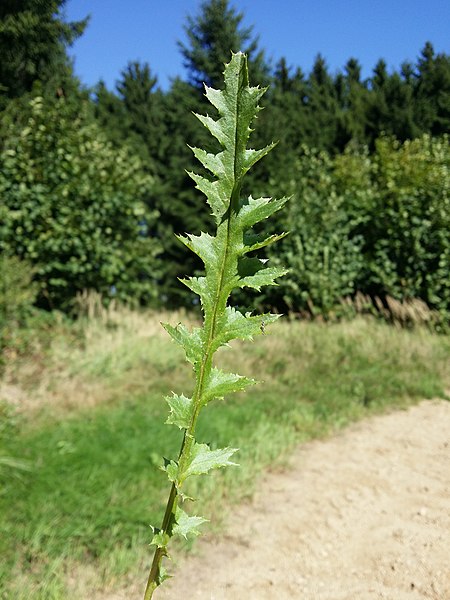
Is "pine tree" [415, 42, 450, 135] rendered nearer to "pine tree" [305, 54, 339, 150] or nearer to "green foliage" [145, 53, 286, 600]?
"pine tree" [305, 54, 339, 150]

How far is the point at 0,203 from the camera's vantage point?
333 inches

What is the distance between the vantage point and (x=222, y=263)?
565 mm

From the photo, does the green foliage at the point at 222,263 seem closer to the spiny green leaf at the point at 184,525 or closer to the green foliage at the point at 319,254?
the spiny green leaf at the point at 184,525

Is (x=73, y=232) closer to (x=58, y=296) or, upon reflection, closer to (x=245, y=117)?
(x=58, y=296)

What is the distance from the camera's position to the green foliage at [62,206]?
8.46 m

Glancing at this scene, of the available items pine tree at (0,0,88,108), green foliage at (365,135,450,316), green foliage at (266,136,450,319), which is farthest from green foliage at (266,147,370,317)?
pine tree at (0,0,88,108)

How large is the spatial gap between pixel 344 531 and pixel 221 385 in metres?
2.54

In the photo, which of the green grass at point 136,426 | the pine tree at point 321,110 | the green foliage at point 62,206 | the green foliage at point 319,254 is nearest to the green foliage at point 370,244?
the green foliage at point 319,254

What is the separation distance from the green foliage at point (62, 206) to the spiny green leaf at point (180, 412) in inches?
318

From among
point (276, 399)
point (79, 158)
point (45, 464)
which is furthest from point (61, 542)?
point (79, 158)

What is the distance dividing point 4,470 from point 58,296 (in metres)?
5.68

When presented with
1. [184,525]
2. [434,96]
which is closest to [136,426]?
[184,525]

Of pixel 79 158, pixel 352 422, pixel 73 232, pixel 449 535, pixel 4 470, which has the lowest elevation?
pixel 352 422

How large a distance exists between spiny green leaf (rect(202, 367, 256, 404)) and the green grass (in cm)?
236
